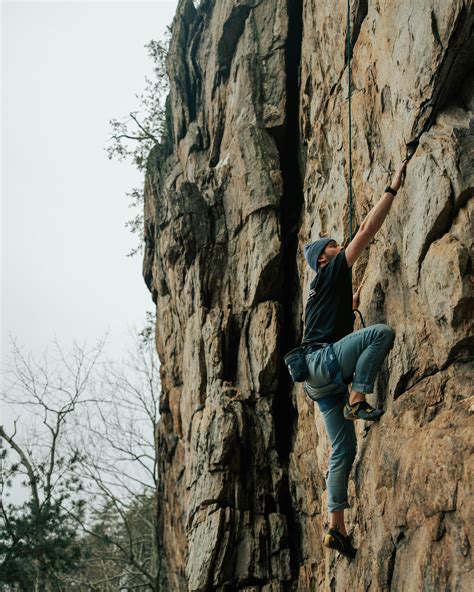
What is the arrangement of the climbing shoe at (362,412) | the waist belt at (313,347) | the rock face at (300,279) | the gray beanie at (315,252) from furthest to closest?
the gray beanie at (315,252) < the waist belt at (313,347) < the climbing shoe at (362,412) < the rock face at (300,279)

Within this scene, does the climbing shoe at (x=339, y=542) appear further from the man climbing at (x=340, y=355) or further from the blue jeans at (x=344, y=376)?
the blue jeans at (x=344, y=376)

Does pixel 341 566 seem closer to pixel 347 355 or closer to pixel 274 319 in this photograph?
pixel 347 355

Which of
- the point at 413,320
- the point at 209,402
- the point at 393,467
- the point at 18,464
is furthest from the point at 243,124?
the point at 18,464

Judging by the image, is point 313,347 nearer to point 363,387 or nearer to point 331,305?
point 331,305

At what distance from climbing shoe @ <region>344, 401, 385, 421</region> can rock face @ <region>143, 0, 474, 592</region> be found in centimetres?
21

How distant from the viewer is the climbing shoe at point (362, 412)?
655 centimetres

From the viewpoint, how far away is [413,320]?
6770mm

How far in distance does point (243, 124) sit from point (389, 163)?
5782 mm

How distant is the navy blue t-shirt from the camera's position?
698cm

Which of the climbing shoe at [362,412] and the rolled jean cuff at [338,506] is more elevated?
the climbing shoe at [362,412]

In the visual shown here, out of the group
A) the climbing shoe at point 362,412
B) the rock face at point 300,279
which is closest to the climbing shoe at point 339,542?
the rock face at point 300,279

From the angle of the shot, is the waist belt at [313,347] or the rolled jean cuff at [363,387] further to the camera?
the waist belt at [313,347]

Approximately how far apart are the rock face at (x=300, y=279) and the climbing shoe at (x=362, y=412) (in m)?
0.21

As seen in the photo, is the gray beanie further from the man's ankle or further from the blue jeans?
the man's ankle
